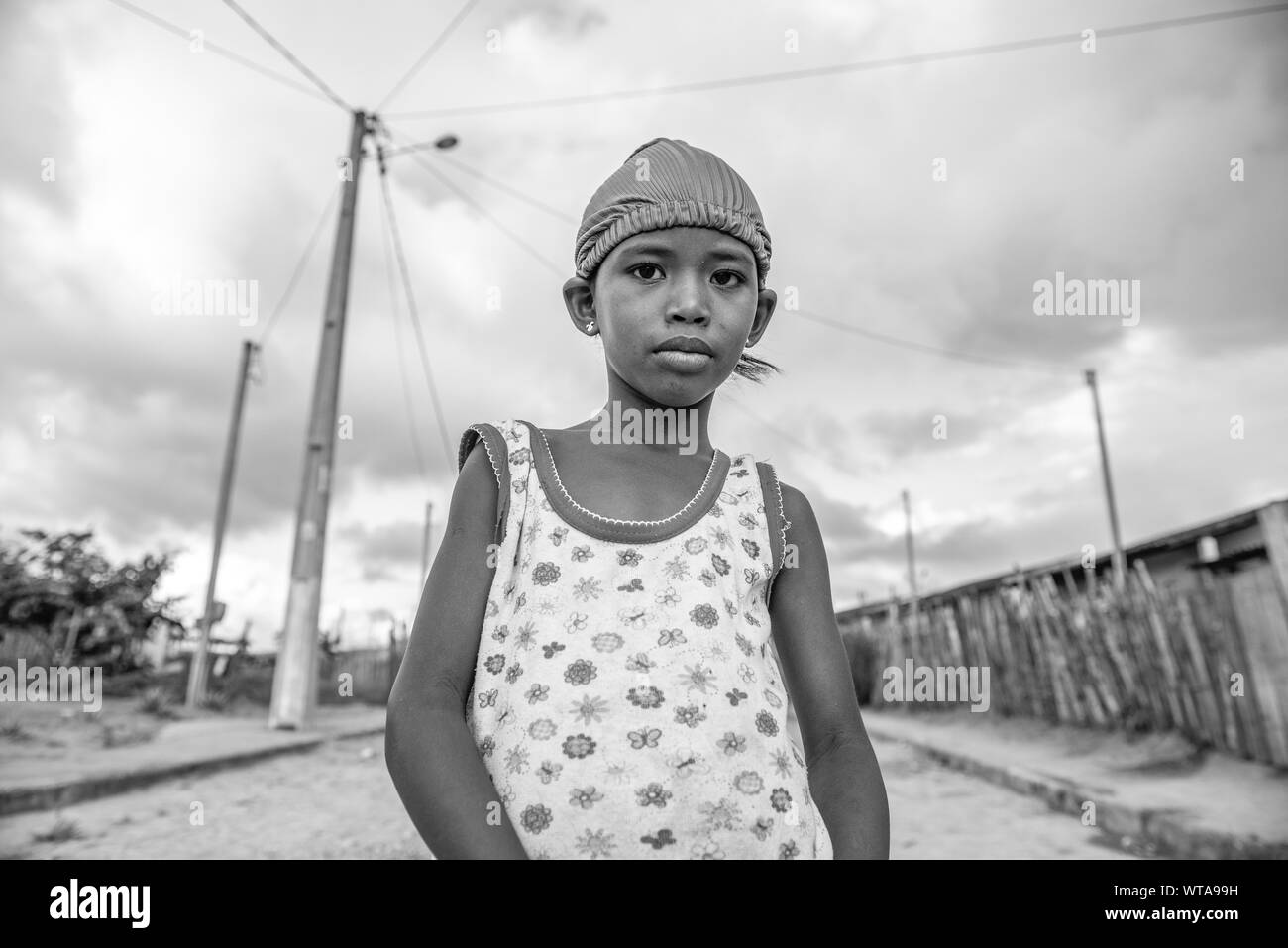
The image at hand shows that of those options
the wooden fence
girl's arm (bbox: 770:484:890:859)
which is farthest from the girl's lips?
the wooden fence

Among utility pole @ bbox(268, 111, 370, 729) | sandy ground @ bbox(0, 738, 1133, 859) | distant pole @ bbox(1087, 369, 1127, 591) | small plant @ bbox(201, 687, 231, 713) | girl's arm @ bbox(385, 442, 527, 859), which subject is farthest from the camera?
distant pole @ bbox(1087, 369, 1127, 591)

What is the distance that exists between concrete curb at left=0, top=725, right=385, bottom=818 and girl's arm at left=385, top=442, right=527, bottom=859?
204 inches

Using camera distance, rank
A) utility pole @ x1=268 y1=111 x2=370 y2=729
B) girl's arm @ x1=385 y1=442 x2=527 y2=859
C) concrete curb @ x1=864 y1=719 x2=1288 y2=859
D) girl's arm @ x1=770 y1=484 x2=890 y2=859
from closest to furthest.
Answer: girl's arm @ x1=385 y1=442 x2=527 y2=859, girl's arm @ x1=770 y1=484 x2=890 y2=859, concrete curb @ x1=864 y1=719 x2=1288 y2=859, utility pole @ x1=268 y1=111 x2=370 y2=729

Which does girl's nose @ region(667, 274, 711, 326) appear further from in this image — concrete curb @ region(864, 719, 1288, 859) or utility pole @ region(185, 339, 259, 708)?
utility pole @ region(185, 339, 259, 708)

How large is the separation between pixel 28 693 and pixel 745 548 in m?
12.7

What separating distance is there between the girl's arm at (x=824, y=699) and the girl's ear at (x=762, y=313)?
27cm

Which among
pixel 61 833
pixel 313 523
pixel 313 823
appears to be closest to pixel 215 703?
pixel 313 523

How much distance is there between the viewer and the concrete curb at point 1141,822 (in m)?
4.39

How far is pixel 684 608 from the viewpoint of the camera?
1129mm

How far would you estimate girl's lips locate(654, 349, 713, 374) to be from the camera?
1.22 meters

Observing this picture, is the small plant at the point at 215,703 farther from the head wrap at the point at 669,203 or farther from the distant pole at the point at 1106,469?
the distant pole at the point at 1106,469

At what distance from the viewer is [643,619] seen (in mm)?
1115

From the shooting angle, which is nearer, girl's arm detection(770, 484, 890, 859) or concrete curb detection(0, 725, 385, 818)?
girl's arm detection(770, 484, 890, 859)
